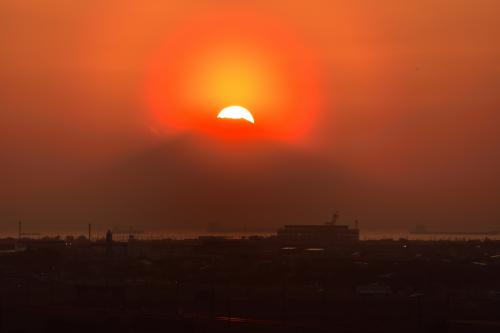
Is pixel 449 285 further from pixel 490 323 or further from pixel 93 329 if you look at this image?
pixel 93 329

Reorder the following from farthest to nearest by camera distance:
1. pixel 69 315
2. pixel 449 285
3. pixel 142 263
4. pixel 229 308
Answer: pixel 142 263, pixel 449 285, pixel 229 308, pixel 69 315

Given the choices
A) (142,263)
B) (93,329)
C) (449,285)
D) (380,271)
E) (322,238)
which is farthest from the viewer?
(322,238)

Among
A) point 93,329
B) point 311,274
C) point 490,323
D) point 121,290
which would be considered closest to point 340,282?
point 311,274

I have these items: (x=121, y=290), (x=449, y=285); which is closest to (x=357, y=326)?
(x=121, y=290)

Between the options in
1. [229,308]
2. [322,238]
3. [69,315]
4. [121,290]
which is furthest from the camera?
[322,238]

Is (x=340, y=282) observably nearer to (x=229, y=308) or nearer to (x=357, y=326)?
(x=229, y=308)

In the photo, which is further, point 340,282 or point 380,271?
point 380,271

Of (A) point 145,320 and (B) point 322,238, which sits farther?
(B) point 322,238

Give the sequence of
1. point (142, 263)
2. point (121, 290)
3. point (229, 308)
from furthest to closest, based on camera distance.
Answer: point (142, 263), point (121, 290), point (229, 308)
